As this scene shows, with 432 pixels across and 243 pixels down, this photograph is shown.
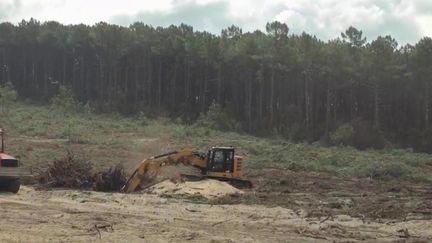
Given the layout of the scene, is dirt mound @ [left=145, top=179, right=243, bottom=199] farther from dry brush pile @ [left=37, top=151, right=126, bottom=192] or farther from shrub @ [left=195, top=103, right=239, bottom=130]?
shrub @ [left=195, top=103, right=239, bottom=130]

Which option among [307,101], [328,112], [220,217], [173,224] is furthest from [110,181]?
[307,101]

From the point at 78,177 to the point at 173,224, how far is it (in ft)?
29.6

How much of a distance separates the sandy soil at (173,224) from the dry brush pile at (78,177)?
3237mm

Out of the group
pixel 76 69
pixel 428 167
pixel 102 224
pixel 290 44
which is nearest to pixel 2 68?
pixel 76 69

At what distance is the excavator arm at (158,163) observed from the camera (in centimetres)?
2059

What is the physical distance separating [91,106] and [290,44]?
25.6 metres

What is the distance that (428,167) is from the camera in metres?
36.5

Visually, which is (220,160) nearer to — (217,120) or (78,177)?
(78,177)

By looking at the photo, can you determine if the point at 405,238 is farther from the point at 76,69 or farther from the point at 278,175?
the point at 76,69

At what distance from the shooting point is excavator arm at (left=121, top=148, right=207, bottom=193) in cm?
2059

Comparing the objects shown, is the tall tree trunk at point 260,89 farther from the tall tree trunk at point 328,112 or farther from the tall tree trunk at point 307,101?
the tall tree trunk at point 328,112

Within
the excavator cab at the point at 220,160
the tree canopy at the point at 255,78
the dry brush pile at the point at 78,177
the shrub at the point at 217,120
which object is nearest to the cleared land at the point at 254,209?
the dry brush pile at the point at 78,177

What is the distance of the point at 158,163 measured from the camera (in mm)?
20797

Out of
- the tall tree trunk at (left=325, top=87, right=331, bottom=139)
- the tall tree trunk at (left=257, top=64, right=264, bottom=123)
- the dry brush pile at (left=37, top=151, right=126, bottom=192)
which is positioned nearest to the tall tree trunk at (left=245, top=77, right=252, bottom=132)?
the tall tree trunk at (left=257, top=64, right=264, bottom=123)
